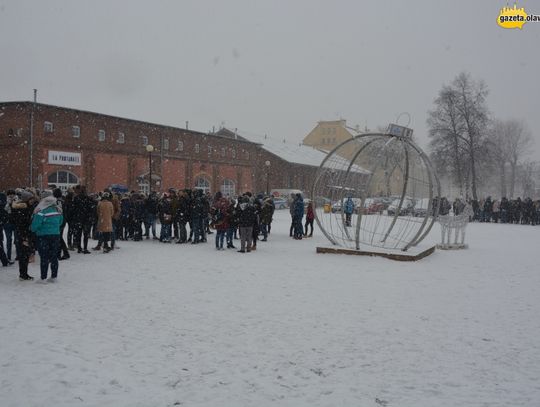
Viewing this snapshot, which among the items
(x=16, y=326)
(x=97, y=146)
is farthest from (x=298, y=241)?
(x=97, y=146)

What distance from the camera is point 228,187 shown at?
4544 cm

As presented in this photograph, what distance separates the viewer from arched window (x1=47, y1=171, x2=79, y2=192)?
96.2 ft

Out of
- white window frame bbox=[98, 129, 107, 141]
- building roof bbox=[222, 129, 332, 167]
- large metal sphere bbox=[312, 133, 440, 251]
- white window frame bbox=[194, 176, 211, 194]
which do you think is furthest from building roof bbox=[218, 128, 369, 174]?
large metal sphere bbox=[312, 133, 440, 251]

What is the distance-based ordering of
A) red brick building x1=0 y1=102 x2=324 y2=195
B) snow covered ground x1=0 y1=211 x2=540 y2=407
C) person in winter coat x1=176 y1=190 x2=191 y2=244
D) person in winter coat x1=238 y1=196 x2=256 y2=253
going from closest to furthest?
snow covered ground x1=0 y1=211 x2=540 y2=407 < person in winter coat x1=238 y1=196 x2=256 y2=253 < person in winter coat x1=176 y1=190 x2=191 y2=244 < red brick building x1=0 y1=102 x2=324 y2=195

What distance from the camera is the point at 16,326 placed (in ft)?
18.0

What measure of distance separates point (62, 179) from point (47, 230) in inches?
966

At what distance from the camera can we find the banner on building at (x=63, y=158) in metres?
29.6

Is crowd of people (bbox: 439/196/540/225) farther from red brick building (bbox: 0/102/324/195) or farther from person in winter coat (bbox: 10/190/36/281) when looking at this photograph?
person in winter coat (bbox: 10/190/36/281)

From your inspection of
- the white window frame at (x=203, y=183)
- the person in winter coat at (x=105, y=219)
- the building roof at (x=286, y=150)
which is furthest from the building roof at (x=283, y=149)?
the person in winter coat at (x=105, y=219)

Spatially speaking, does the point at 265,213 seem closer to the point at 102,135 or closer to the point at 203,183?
the point at 102,135

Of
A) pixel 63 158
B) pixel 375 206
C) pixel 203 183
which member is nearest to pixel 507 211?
pixel 375 206

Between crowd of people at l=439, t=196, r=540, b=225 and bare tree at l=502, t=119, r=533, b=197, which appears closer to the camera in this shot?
crowd of people at l=439, t=196, r=540, b=225

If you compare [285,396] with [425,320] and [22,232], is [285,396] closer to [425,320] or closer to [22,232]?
[425,320]

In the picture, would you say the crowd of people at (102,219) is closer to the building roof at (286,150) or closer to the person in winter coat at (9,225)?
the person in winter coat at (9,225)
